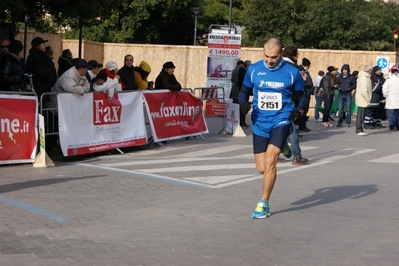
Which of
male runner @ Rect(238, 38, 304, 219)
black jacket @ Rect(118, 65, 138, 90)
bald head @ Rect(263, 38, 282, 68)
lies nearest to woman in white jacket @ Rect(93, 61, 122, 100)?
black jacket @ Rect(118, 65, 138, 90)

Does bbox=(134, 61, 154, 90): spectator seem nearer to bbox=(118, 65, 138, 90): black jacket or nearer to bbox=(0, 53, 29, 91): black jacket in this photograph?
bbox=(118, 65, 138, 90): black jacket

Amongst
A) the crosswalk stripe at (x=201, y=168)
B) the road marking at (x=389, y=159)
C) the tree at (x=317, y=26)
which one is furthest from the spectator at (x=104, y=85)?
the tree at (x=317, y=26)

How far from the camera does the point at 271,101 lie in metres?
8.70

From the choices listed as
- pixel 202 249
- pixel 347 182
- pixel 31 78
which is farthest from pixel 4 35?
pixel 202 249

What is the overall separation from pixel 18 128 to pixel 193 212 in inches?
176

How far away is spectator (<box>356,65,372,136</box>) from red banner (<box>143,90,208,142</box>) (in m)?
4.74

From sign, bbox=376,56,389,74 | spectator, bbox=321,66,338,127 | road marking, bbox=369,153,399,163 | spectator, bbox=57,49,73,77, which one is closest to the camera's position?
road marking, bbox=369,153,399,163

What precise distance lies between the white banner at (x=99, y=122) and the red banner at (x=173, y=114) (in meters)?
0.43

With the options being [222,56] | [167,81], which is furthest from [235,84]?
[167,81]

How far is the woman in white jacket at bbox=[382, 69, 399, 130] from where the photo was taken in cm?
2183

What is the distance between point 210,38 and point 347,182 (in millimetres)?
10843

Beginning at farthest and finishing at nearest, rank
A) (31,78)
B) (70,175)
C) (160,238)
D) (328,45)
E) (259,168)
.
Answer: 1. (328,45)
2. (31,78)
3. (70,175)
4. (259,168)
5. (160,238)

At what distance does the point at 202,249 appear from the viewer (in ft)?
23.4

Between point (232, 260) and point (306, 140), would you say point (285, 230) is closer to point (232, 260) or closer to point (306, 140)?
point (232, 260)
